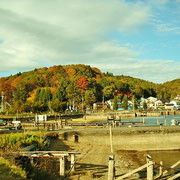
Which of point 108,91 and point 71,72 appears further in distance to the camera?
point 71,72

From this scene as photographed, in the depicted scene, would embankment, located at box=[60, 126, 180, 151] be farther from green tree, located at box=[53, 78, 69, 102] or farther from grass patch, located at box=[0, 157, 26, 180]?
green tree, located at box=[53, 78, 69, 102]

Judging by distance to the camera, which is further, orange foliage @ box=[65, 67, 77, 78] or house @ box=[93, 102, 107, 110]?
orange foliage @ box=[65, 67, 77, 78]

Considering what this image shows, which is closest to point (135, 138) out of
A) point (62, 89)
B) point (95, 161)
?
point (95, 161)

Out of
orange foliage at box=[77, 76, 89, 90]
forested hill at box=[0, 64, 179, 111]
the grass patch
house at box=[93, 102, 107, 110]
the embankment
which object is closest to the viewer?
the grass patch

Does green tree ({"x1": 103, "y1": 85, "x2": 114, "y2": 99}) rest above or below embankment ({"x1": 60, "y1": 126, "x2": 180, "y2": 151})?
above

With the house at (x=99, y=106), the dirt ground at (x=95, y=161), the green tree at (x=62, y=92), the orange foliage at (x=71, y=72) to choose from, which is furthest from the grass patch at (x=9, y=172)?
the orange foliage at (x=71, y=72)

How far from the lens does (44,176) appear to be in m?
12.4

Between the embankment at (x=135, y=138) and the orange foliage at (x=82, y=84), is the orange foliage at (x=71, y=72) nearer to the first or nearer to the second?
the orange foliage at (x=82, y=84)

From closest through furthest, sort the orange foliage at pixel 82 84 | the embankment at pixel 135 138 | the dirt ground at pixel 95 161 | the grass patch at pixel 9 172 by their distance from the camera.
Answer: the grass patch at pixel 9 172 < the dirt ground at pixel 95 161 < the embankment at pixel 135 138 < the orange foliage at pixel 82 84

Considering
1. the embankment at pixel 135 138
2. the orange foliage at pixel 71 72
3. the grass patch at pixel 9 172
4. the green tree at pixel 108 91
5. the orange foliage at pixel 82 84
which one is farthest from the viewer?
the orange foliage at pixel 71 72

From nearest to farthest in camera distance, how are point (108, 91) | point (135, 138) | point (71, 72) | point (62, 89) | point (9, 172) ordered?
point (9, 172), point (135, 138), point (62, 89), point (108, 91), point (71, 72)

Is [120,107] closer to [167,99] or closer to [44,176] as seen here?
[167,99]

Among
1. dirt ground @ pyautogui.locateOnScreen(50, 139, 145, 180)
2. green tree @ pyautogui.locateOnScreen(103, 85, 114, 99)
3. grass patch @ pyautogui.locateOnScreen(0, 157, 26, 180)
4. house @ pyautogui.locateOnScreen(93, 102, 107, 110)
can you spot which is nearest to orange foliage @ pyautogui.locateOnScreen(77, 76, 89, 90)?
house @ pyautogui.locateOnScreen(93, 102, 107, 110)

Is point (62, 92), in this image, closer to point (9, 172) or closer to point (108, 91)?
point (108, 91)
